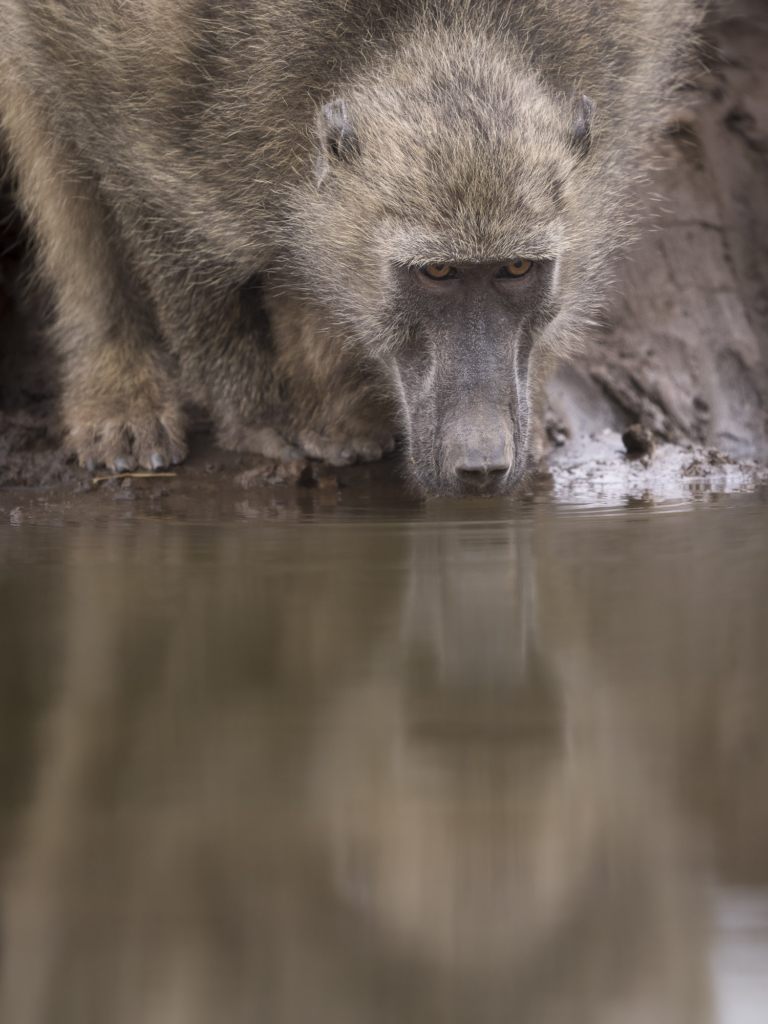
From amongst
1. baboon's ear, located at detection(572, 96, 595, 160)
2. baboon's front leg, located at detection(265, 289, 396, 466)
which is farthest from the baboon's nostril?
baboon's ear, located at detection(572, 96, 595, 160)

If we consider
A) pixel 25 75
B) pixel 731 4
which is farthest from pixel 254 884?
pixel 731 4

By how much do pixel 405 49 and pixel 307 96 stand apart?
35 centimetres

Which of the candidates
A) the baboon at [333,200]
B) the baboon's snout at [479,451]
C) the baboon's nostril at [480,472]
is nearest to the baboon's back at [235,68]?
the baboon at [333,200]

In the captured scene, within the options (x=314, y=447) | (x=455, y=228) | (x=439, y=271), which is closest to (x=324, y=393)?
(x=314, y=447)

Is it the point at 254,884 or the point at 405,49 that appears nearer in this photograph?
the point at 254,884

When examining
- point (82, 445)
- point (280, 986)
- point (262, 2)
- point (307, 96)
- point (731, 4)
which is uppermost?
point (731, 4)

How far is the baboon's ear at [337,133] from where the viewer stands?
352cm

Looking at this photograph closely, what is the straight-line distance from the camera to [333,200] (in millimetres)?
3682

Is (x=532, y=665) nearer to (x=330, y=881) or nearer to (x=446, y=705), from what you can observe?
(x=446, y=705)

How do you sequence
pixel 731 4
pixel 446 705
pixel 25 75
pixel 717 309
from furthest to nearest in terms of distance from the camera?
1. pixel 731 4
2. pixel 717 309
3. pixel 25 75
4. pixel 446 705

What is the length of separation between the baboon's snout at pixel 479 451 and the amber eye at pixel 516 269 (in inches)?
19.7

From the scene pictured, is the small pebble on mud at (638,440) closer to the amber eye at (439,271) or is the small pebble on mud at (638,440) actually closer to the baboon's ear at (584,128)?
the baboon's ear at (584,128)

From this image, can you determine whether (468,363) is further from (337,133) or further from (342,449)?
(342,449)

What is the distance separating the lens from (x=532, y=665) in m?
1.94
